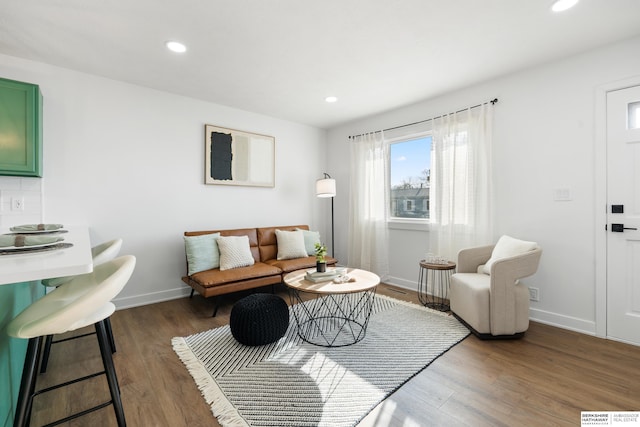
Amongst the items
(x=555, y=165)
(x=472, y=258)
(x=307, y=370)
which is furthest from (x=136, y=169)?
(x=555, y=165)

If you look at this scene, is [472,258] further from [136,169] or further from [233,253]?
[136,169]

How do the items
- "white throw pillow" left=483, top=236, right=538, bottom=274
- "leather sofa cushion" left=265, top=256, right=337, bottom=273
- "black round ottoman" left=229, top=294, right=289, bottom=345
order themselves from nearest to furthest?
"black round ottoman" left=229, top=294, right=289, bottom=345
"white throw pillow" left=483, top=236, right=538, bottom=274
"leather sofa cushion" left=265, top=256, right=337, bottom=273

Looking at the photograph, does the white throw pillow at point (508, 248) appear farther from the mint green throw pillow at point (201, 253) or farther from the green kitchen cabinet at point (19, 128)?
the green kitchen cabinet at point (19, 128)

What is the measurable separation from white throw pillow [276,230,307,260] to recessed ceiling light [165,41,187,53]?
93.9 inches

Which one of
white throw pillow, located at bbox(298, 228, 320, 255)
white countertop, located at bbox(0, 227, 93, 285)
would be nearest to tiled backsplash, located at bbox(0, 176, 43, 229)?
white countertop, located at bbox(0, 227, 93, 285)

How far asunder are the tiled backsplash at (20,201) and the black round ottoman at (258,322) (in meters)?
2.24

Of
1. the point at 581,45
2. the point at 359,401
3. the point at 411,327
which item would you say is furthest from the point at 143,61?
the point at 581,45

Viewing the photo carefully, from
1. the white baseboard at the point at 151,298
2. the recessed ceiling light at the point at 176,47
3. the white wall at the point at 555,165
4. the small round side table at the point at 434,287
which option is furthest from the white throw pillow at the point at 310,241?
the recessed ceiling light at the point at 176,47

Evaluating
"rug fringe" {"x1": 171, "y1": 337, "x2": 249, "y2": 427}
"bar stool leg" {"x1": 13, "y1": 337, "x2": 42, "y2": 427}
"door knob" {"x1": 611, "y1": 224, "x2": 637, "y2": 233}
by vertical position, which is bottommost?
"rug fringe" {"x1": 171, "y1": 337, "x2": 249, "y2": 427}

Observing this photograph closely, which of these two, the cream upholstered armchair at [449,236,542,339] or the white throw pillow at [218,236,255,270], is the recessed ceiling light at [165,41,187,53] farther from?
the cream upholstered armchair at [449,236,542,339]

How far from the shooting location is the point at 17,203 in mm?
2684

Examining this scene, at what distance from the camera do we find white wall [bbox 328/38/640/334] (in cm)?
257

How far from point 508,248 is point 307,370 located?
213 centimetres

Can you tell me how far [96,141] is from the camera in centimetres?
309
